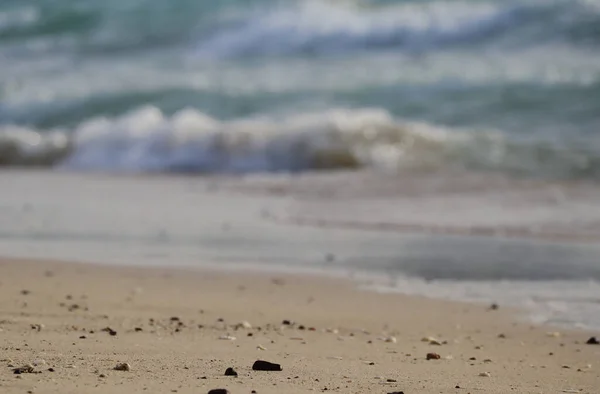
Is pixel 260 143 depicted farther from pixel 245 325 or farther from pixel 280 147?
pixel 245 325

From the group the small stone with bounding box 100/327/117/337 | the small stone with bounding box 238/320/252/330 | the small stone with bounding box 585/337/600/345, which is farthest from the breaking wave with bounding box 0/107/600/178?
the small stone with bounding box 100/327/117/337

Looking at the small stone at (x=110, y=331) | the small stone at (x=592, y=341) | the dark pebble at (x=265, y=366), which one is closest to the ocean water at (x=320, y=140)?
the small stone at (x=592, y=341)

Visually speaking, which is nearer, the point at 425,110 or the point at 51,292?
the point at 51,292

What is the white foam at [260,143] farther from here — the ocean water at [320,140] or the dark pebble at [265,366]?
the dark pebble at [265,366]

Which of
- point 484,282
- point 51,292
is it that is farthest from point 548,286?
point 51,292

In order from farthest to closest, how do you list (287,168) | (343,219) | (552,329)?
1. (287,168)
2. (343,219)
3. (552,329)

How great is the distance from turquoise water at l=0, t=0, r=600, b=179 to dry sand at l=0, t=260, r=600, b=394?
5959 millimetres

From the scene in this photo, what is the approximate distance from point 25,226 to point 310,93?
8.32 meters

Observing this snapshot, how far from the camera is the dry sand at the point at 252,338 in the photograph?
2893mm

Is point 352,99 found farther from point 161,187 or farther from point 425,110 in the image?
point 161,187

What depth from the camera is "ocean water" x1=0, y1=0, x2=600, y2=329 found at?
5.94 metres

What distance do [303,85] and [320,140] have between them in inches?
126

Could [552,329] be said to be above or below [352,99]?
below

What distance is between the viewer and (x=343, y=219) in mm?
7402
